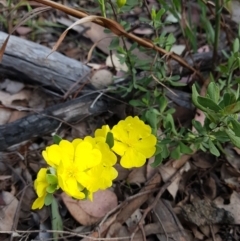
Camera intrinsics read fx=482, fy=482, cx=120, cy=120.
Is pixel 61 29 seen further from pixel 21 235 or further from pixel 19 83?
pixel 21 235

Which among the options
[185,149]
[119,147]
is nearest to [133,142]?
→ [119,147]

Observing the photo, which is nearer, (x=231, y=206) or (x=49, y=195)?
(x=49, y=195)

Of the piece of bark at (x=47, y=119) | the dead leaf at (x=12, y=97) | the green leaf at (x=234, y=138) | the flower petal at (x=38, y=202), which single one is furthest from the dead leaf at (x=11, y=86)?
the green leaf at (x=234, y=138)

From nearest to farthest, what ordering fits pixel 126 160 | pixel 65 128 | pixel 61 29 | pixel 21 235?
1. pixel 126 160
2. pixel 21 235
3. pixel 65 128
4. pixel 61 29

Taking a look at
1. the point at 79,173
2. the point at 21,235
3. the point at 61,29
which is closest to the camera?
the point at 79,173

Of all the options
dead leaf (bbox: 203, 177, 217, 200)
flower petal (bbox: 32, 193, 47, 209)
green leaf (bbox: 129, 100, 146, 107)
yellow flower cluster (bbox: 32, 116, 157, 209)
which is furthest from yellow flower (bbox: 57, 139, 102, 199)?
dead leaf (bbox: 203, 177, 217, 200)

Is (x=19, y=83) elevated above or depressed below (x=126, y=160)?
below

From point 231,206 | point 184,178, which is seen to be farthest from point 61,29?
point 231,206
